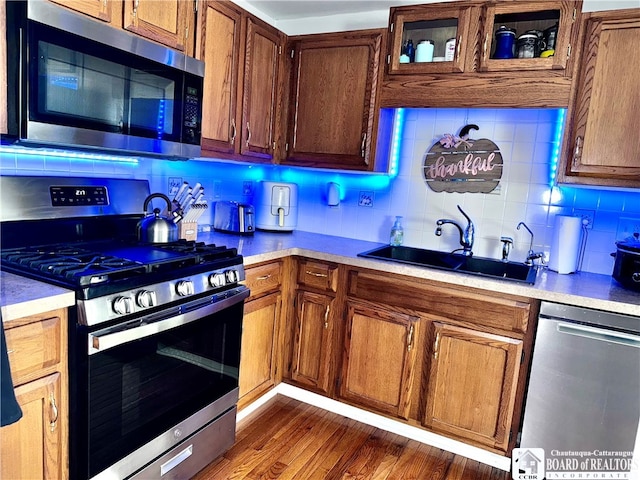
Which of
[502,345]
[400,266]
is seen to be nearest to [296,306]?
[400,266]

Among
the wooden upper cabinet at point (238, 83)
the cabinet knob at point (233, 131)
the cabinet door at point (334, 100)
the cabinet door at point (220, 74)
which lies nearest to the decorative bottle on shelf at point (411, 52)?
the cabinet door at point (334, 100)

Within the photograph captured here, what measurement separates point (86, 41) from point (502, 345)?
2.08m

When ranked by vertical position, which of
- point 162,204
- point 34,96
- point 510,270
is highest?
point 34,96

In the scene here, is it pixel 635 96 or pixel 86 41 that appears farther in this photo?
pixel 635 96

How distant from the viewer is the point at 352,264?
2301 mm

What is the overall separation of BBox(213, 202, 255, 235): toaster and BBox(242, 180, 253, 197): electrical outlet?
30 cm

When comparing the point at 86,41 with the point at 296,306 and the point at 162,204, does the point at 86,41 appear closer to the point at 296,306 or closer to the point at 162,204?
the point at 162,204

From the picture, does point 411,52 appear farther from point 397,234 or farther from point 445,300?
point 445,300

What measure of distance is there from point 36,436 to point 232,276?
0.88 m

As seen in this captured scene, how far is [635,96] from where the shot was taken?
75.8 inches

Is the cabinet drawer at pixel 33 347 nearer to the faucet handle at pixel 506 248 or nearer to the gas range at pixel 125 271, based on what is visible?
the gas range at pixel 125 271

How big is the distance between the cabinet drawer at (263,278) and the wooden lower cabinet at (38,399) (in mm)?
938

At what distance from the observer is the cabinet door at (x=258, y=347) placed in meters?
2.23

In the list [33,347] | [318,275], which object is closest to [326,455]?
[318,275]
